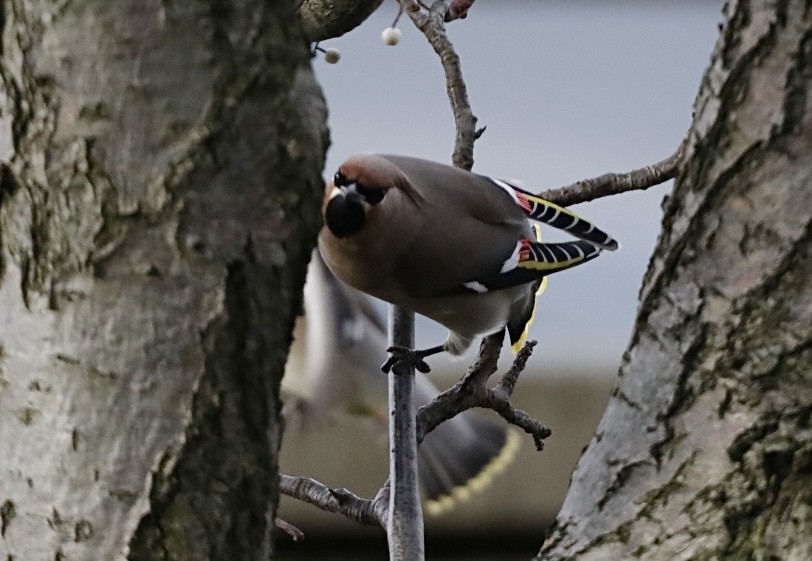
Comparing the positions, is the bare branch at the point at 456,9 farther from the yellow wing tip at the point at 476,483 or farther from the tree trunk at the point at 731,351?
the yellow wing tip at the point at 476,483

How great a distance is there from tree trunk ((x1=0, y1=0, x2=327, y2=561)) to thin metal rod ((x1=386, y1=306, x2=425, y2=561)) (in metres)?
0.70

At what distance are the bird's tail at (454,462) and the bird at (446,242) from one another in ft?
1.70

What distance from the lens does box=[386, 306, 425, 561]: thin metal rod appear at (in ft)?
5.69

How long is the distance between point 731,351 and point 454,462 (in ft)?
8.04

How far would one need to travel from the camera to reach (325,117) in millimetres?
1057

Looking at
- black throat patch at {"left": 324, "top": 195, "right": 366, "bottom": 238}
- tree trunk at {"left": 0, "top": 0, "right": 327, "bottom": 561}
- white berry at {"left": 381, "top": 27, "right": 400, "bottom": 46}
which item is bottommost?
tree trunk at {"left": 0, "top": 0, "right": 327, "bottom": 561}

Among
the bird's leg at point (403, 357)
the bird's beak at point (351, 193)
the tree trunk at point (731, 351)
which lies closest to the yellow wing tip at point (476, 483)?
the bird's leg at point (403, 357)

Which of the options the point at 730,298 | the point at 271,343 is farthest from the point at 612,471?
the point at 271,343

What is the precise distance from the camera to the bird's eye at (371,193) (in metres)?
2.55

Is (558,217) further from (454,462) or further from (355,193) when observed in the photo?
(454,462)

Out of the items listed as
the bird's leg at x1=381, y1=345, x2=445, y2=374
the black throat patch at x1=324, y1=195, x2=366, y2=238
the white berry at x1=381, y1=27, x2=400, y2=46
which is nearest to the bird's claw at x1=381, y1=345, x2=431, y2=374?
the bird's leg at x1=381, y1=345, x2=445, y2=374

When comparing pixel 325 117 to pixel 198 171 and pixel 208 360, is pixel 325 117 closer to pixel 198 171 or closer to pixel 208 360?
pixel 198 171

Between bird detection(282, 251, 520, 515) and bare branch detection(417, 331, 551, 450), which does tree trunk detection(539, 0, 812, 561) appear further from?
bird detection(282, 251, 520, 515)

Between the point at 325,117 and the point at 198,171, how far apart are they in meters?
0.12
